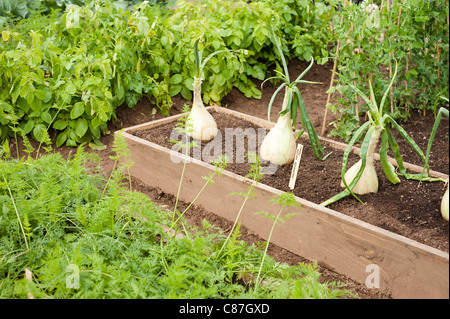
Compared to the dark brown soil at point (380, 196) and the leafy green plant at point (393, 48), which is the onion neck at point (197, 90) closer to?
the dark brown soil at point (380, 196)

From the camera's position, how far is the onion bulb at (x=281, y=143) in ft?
8.79

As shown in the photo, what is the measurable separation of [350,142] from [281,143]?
0.65 meters

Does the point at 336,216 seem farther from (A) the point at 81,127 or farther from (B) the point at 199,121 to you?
(A) the point at 81,127

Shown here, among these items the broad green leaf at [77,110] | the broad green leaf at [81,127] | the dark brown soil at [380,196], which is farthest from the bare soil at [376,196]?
the broad green leaf at [77,110]

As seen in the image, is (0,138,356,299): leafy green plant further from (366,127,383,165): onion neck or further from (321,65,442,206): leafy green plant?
(366,127,383,165): onion neck

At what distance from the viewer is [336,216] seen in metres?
2.19

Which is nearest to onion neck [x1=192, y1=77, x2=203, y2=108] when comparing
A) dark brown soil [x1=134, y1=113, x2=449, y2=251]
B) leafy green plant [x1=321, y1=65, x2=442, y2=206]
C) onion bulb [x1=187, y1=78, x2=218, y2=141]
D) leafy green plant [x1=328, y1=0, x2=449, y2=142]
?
Result: onion bulb [x1=187, y1=78, x2=218, y2=141]

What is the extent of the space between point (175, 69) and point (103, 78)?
0.71m

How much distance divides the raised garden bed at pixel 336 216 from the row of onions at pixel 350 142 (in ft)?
0.20

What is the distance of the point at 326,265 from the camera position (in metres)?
2.29

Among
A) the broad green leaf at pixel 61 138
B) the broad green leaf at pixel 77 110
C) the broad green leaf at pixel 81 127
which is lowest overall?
the broad green leaf at pixel 61 138

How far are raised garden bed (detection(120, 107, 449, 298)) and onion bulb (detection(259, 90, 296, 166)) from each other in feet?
0.22

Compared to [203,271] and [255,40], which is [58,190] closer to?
[203,271]
